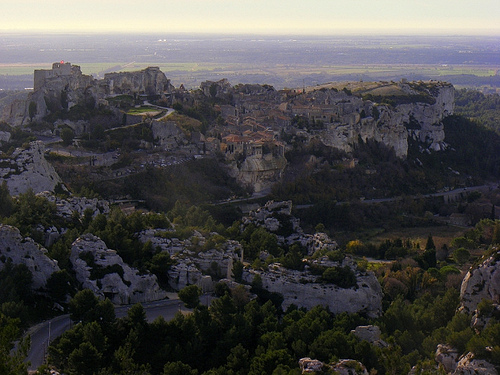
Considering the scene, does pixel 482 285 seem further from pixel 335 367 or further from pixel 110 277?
pixel 110 277

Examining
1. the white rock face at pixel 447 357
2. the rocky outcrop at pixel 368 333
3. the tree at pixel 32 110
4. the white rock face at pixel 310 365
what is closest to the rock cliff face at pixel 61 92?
the tree at pixel 32 110

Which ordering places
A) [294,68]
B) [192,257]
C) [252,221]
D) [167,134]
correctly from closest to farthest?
[192,257], [252,221], [167,134], [294,68]

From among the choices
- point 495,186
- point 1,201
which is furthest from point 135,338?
point 495,186

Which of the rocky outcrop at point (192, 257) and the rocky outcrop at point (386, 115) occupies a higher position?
the rocky outcrop at point (386, 115)

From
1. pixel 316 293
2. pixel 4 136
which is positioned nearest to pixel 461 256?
pixel 316 293

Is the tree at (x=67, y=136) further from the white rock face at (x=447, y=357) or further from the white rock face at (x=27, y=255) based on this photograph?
the white rock face at (x=447, y=357)

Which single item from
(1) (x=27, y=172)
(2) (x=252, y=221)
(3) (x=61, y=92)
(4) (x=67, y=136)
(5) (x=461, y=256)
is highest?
(3) (x=61, y=92)
